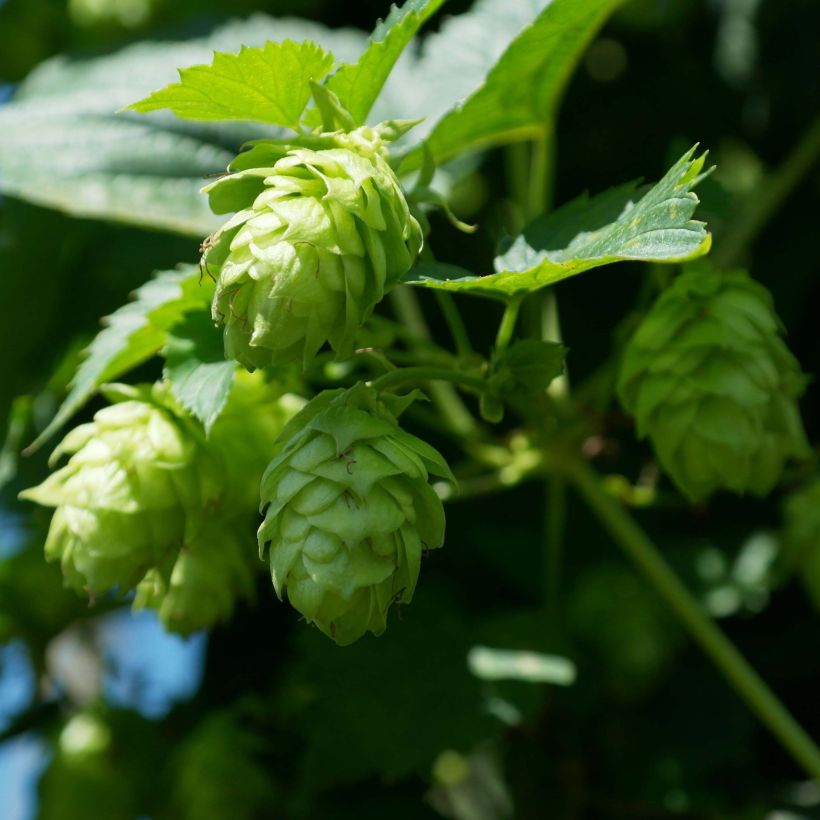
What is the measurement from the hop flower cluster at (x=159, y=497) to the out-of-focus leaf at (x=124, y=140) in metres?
0.39

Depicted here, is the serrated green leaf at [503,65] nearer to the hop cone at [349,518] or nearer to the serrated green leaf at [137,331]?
the serrated green leaf at [137,331]

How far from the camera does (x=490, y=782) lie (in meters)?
2.24

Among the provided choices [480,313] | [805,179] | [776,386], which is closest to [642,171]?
[805,179]

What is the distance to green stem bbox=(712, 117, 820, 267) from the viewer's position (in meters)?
1.90

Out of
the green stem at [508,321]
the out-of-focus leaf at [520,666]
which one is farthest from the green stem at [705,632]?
the green stem at [508,321]

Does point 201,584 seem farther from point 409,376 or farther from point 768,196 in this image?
point 768,196

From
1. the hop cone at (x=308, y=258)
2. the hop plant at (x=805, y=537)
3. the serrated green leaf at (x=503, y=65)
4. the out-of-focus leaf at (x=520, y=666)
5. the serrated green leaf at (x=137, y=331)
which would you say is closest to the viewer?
the hop cone at (x=308, y=258)

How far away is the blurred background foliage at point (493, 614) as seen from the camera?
1.59 m

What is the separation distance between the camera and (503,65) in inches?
51.0

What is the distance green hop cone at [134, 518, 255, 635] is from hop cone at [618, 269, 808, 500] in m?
0.44

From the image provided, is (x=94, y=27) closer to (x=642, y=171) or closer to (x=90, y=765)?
(x=642, y=171)

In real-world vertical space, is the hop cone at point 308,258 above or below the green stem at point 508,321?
above

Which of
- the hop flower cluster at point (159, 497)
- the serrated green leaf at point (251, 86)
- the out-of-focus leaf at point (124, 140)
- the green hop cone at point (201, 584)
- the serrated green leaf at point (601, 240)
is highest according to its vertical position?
the serrated green leaf at point (251, 86)

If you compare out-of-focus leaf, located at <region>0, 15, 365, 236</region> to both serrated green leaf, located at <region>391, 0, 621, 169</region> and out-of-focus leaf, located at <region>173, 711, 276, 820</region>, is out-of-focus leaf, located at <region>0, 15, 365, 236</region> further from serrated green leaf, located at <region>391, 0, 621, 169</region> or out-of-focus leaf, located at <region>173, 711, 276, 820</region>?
out-of-focus leaf, located at <region>173, 711, 276, 820</region>
